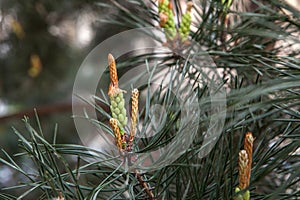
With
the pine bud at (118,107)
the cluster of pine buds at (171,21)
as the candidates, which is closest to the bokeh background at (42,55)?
the cluster of pine buds at (171,21)

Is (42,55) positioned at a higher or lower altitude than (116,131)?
higher

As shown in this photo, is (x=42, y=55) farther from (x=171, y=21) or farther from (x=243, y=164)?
(x=243, y=164)

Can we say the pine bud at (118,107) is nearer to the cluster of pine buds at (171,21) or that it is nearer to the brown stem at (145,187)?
the brown stem at (145,187)

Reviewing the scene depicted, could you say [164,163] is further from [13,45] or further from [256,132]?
[13,45]

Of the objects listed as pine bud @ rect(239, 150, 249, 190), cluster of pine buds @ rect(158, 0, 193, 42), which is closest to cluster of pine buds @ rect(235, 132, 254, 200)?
pine bud @ rect(239, 150, 249, 190)

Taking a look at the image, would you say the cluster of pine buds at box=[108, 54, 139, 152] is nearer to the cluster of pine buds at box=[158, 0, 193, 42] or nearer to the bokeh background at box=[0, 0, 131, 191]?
the cluster of pine buds at box=[158, 0, 193, 42]

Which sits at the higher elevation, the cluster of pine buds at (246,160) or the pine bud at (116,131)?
the pine bud at (116,131)

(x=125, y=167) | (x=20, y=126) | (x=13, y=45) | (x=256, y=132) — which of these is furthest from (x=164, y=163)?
(x=13, y=45)

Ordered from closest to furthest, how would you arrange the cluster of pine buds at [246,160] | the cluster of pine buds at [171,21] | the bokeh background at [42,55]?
the cluster of pine buds at [246,160], the cluster of pine buds at [171,21], the bokeh background at [42,55]

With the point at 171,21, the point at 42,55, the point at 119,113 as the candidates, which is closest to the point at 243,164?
the point at 119,113
